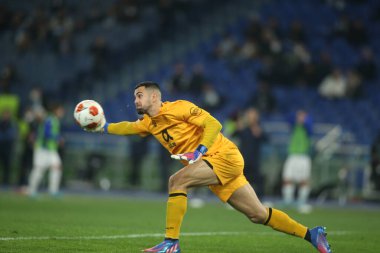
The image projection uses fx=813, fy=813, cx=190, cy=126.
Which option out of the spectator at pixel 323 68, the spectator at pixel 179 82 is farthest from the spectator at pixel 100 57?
the spectator at pixel 323 68

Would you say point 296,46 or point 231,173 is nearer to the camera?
point 231,173

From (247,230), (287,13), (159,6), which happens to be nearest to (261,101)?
(287,13)

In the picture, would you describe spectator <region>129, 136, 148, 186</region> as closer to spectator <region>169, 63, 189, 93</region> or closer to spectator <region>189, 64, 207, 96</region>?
spectator <region>169, 63, 189, 93</region>

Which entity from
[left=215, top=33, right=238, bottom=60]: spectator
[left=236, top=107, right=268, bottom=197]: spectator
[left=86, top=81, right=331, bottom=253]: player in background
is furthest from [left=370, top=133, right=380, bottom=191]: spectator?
[left=86, top=81, right=331, bottom=253]: player in background

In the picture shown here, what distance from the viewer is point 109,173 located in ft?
87.8

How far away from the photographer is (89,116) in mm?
9852

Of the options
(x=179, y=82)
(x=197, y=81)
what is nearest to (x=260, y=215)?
(x=197, y=81)

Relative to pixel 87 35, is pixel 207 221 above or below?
below

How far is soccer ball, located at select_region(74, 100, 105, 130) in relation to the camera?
388 inches

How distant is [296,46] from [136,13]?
722 centimetres

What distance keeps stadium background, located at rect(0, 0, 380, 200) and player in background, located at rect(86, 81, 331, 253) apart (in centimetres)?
1483

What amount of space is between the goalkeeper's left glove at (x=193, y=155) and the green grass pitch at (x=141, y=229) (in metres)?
1.39

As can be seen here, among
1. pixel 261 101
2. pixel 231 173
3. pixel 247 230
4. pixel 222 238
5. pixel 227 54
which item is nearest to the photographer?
pixel 231 173

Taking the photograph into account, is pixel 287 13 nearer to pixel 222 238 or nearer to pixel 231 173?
pixel 222 238
